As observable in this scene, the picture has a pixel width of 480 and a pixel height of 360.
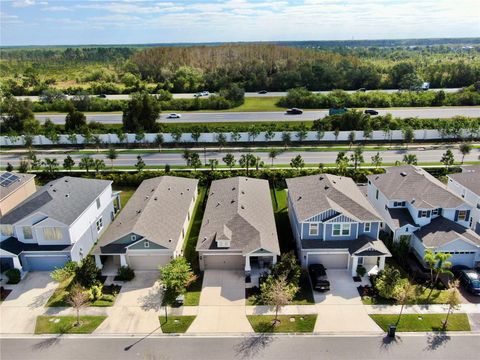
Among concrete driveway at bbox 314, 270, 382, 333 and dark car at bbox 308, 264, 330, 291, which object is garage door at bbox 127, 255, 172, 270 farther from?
concrete driveway at bbox 314, 270, 382, 333

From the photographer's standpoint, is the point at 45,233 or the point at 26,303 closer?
the point at 26,303

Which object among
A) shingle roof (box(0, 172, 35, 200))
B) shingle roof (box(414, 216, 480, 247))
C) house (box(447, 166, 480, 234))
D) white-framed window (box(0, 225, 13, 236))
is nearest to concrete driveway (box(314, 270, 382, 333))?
shingle roof (box(414, 216, 480, 247))

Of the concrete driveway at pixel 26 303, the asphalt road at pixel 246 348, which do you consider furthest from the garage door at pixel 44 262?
the asphalt road at pixel 246 348

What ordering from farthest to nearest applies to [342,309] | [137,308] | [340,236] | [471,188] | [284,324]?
[471,188] → [340,236] → [137,308] → [342,309] → [284,324]

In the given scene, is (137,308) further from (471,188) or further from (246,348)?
(471,188)

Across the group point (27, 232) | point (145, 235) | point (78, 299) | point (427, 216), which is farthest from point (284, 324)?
point (27, 232)

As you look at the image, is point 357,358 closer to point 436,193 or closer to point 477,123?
point 436,193

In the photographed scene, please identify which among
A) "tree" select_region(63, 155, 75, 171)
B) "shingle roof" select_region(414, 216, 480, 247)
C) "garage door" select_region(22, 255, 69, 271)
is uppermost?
"tree" select_region(63, 155, 75, 171)
